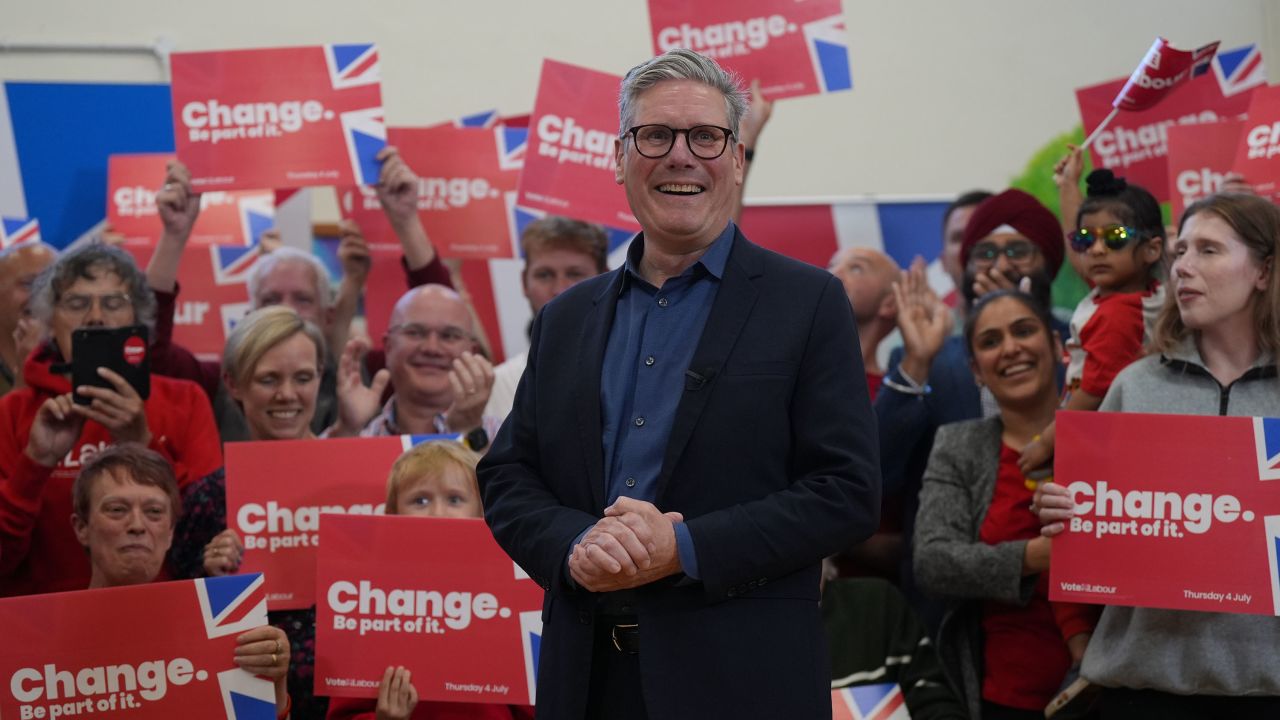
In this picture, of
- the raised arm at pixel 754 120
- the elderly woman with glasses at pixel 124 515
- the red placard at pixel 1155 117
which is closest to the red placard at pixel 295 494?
the elderly woman with glasses at pixel 124 515

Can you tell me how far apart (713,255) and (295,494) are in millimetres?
A: 1811

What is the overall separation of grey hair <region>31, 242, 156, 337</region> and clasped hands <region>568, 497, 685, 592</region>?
91.2 inches

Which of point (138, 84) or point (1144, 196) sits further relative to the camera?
point (138, 84)

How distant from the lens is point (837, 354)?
6.27ft

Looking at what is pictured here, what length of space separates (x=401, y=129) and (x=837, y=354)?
3457mm

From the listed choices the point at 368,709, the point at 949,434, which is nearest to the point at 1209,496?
the point at 949,434

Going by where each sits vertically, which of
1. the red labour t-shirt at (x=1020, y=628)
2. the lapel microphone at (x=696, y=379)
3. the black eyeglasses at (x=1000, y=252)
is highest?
the black eyeglasses at (x=1000, y=252)

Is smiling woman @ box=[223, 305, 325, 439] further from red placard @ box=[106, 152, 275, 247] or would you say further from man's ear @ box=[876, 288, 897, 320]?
man's ear @ box=[876, 288, 897, 320]

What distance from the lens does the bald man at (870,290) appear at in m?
4.74

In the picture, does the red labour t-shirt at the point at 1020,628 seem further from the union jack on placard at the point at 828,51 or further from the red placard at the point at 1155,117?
the red placard at the point at 1155,117

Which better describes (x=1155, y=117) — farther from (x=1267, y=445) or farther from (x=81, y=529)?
(x=81, y=529)

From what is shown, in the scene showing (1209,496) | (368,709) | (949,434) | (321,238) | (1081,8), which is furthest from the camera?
(1081,8)

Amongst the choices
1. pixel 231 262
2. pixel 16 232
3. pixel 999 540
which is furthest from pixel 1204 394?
pixel 16 232

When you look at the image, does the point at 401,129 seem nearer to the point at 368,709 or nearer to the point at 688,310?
the point at 368,709
